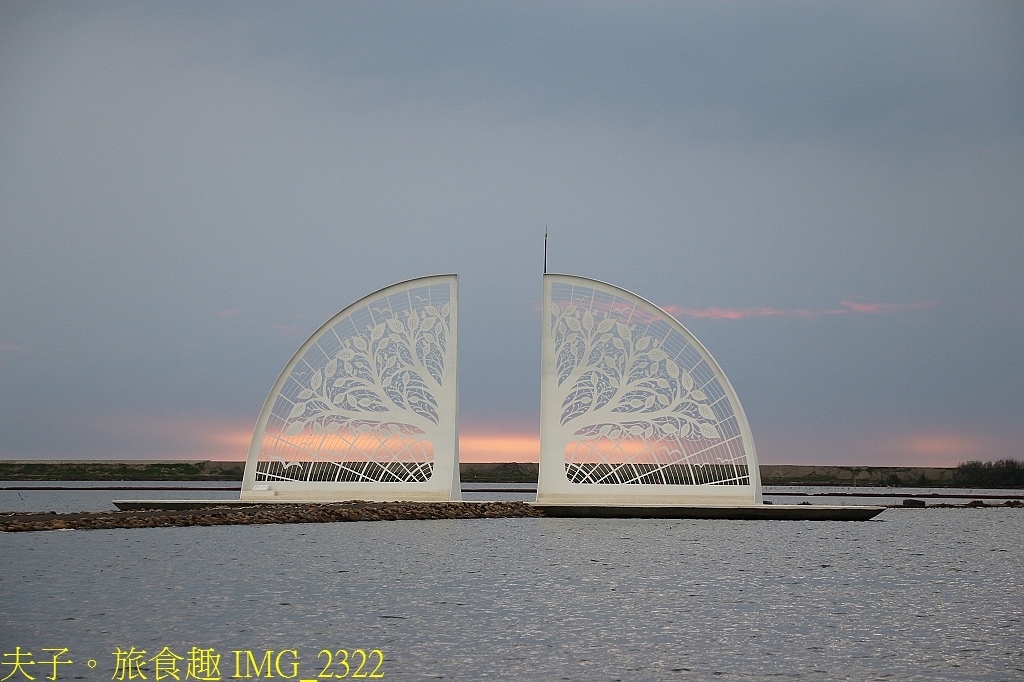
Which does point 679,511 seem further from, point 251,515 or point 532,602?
point 532,602

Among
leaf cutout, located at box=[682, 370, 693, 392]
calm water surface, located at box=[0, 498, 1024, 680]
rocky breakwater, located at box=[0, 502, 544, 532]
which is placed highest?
leaf cutout, located at box=[682, 370, 693, 392]

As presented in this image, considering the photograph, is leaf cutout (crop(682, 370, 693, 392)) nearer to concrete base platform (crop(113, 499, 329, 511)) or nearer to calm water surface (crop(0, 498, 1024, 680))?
calm water surface (crop(0, 498, 1024, 680))

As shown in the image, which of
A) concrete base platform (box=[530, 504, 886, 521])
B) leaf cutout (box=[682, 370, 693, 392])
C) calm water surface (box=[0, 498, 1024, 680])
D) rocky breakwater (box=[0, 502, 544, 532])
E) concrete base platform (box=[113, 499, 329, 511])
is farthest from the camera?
concrete base platform (box=[113, 499, 329, 511])

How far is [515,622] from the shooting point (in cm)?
1080

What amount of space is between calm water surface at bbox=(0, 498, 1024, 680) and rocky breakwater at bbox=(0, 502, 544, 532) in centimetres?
29

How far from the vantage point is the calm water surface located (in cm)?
904

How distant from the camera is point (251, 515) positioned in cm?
1975

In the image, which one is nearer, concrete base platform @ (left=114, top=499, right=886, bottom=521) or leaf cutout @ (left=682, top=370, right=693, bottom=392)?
leaf cutout @ (left=682, top=370, right=693, bottom=392)

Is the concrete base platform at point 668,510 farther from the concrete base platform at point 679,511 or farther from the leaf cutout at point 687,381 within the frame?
the leaf cutout at point 687,381

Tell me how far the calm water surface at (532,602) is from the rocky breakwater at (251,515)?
0.29m

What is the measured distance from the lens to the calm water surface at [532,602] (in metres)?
9.04

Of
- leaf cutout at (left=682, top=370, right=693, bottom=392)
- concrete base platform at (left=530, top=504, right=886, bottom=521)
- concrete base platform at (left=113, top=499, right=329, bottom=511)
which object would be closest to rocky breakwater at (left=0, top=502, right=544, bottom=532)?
concrete base platform at (left=113, top=499, right=329, bottom=511)

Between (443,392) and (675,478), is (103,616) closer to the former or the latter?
(443,392)

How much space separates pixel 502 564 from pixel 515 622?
4965mm
